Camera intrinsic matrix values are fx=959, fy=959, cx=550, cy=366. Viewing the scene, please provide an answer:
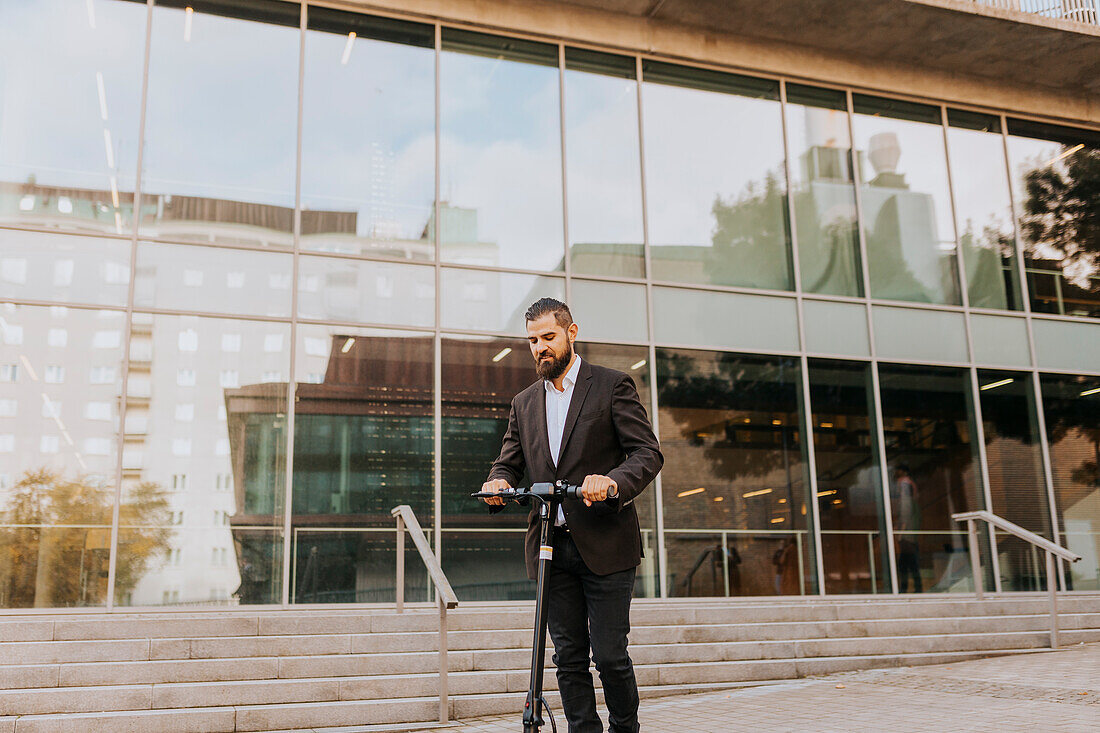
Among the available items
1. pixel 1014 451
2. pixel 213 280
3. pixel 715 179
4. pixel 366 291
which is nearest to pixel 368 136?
pixel 366 291

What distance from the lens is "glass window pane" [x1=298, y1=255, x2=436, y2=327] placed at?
10141mm

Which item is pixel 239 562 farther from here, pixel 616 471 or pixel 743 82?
pixel 743 82

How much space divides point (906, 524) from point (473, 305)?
5.84m

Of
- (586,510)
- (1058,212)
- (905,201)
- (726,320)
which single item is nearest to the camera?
(586,510)

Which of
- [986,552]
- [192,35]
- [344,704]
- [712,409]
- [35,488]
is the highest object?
[192,35]

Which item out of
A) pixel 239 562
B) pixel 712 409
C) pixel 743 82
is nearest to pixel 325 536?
pixel 239 562

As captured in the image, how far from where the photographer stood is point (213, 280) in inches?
388

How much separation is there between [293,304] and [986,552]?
8.70 meters

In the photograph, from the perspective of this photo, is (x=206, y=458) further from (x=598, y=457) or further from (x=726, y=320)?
(x=598, y=457)

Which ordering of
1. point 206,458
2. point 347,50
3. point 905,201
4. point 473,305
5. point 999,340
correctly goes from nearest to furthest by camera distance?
point 206,458, point 473,305, point 347,50, point 999,340, point 905,201

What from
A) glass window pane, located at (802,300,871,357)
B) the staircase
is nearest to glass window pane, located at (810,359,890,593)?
glass window pane, located at (802,300,871,357)

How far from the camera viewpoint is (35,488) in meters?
8.90

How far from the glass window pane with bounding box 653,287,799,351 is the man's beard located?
7.54 m

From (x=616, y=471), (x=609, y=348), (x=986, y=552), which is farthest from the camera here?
(x=986, y=552)
